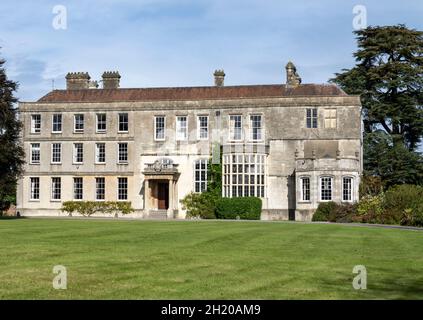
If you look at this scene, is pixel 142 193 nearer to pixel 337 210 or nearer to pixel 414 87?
pixel 337 210

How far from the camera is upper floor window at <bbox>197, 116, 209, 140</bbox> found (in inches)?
1956

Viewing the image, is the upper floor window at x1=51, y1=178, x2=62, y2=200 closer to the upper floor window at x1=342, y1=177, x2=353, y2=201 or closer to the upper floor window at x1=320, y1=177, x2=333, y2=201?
the upper floor window at x1=320, y1=177, x2=333, y2=201

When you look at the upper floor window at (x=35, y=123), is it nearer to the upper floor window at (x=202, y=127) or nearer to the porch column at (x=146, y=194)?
the porch column at (x=146, y=194)

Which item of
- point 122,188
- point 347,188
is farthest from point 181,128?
point 347,188

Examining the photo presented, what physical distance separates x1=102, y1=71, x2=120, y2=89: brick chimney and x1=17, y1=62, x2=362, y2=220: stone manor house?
129 centimetres

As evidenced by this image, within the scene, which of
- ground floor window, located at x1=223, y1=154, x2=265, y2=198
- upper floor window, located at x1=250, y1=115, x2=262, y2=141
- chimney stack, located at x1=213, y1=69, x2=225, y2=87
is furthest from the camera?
chimney stack, located at x1=213, y1=69, x2=225, y2=87

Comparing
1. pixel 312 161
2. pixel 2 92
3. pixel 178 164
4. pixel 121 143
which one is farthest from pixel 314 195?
pixel 2 92

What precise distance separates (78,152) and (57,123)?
2672 mm

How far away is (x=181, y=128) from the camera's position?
50.2 metres

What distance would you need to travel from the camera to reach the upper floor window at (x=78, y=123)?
5194 centimetres

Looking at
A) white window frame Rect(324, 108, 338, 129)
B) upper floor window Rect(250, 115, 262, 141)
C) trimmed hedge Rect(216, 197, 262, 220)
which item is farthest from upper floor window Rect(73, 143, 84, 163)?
white window frame Rect(324, 108, 338, 129)

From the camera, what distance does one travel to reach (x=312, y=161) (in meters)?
45.5

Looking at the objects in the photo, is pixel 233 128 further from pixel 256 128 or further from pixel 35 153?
pixel 35 153
